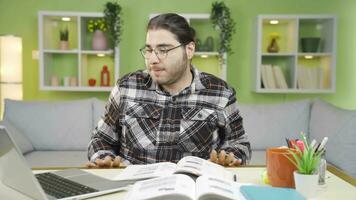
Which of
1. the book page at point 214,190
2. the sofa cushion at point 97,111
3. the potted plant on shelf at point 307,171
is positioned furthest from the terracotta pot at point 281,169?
the sofa cushion at point 97,111

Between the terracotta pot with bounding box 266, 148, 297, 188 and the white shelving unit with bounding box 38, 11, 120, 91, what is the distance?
299 cm

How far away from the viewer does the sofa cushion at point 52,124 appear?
3.31m

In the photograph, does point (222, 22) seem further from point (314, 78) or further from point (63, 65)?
point (63, 65)

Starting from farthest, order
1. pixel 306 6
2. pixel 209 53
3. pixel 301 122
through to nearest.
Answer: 1. pixel 306 6
2. pixel 209 53
3. pixel 301 122

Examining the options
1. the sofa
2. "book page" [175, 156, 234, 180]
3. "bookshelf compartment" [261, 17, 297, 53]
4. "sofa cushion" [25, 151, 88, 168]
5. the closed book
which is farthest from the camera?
"bookshelf compartment" [261, 17, 297, 53]

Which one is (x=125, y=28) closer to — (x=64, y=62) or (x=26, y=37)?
(x=64, y=62)

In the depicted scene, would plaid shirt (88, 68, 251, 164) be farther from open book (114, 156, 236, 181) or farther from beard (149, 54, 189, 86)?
open book (114, 156, 236, 181)

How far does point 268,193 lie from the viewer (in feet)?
3.23

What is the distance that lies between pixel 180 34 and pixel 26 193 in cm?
96

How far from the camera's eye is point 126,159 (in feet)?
5.63

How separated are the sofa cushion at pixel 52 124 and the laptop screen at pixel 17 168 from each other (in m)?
2.36

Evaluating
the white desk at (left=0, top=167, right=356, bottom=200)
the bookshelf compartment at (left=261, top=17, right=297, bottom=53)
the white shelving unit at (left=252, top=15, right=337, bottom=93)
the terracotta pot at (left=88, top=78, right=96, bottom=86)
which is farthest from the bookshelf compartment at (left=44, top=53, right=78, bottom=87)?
the white desk at (left=0, top=167, right=356, bottom=200)

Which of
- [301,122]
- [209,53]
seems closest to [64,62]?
[209,53]

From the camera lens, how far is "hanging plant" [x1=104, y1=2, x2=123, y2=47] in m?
3.92
